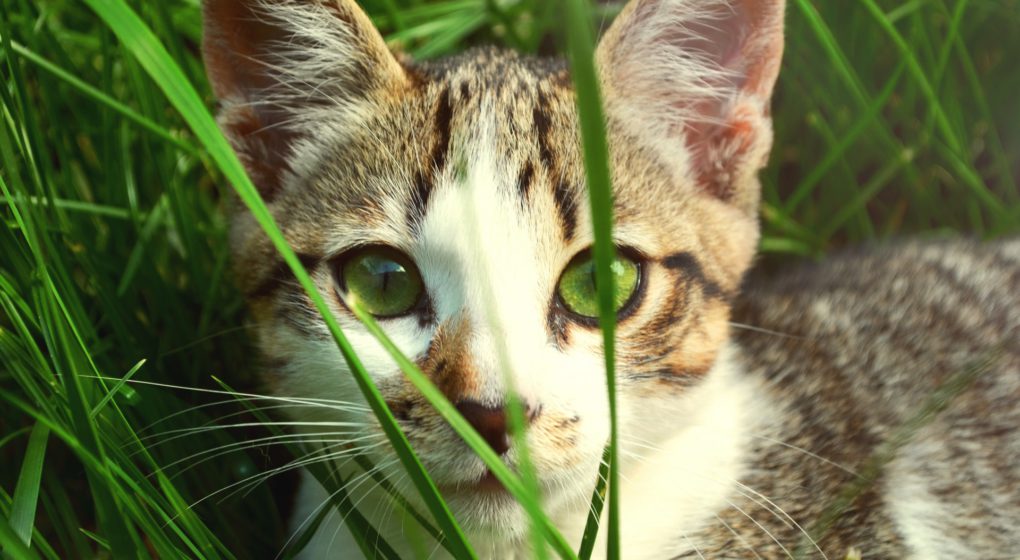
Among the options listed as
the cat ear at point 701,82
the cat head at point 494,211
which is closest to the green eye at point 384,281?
the cat head at point 494,211

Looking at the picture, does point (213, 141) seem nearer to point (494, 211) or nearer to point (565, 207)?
point (494, 211)

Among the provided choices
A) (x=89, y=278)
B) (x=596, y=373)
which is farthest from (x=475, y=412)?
(x=89, y=278)

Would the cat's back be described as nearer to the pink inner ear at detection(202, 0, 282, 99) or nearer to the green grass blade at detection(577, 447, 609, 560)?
the green grass blade at detection(577, 447, 609, 560)

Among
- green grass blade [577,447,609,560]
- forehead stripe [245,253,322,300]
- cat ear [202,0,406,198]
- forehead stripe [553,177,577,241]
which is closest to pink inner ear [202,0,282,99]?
cat ear [202,0,406,198]

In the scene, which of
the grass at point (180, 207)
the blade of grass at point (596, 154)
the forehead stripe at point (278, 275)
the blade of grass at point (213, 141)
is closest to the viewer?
the blade of grass at point (596, 154)

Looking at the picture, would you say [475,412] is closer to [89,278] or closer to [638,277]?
[638,277]

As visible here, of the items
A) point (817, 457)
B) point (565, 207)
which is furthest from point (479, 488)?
point (817, 457)

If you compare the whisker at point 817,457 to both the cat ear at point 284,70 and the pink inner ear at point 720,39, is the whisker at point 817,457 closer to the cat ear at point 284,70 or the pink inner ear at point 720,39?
the pink inner ear at point 720,39
